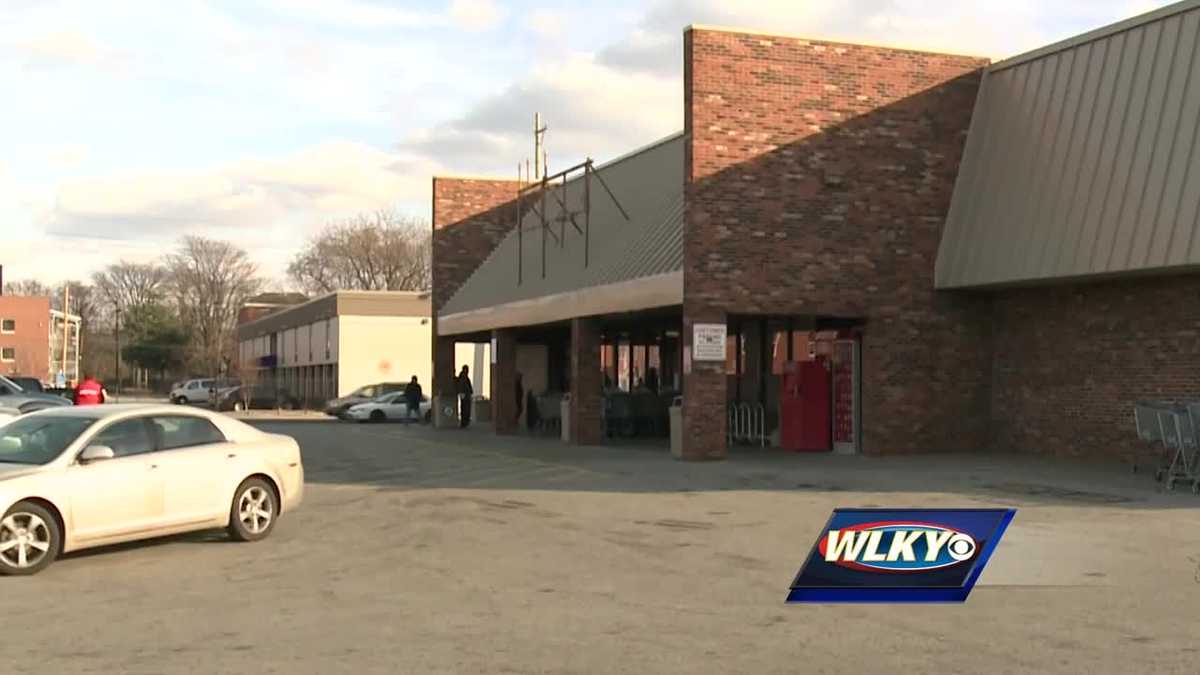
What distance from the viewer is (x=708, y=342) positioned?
21844 millimetres

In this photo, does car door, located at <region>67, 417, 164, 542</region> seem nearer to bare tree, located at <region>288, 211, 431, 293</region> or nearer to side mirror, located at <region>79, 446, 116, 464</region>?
side mirror, located at <region>79, 446, 116, 464</region>

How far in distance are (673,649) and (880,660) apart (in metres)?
1.25

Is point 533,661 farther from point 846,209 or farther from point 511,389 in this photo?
point 511,389

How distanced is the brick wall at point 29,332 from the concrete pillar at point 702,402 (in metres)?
95.3

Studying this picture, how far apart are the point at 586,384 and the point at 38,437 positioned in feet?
54.1

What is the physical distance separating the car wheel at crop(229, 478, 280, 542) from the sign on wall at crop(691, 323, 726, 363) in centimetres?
1045

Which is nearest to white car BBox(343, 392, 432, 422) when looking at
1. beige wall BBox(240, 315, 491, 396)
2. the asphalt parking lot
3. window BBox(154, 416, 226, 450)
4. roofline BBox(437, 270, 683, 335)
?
roofline BBox(437, 270, 683, 335)

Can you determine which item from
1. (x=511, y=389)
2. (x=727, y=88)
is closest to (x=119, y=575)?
(x=727, y=88)

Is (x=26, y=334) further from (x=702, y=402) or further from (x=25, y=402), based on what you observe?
(x=702, y=402)

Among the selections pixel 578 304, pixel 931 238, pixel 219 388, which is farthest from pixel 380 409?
pixel 931 238

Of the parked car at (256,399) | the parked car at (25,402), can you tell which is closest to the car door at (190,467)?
the parked car at (25,402)

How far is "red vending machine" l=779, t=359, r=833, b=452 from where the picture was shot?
2472 cm

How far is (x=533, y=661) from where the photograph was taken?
734 centimetres

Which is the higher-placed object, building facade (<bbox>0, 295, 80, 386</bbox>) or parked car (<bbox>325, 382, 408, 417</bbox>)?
building facade (<bbox>0, 295, 80, 386</bbox>)
